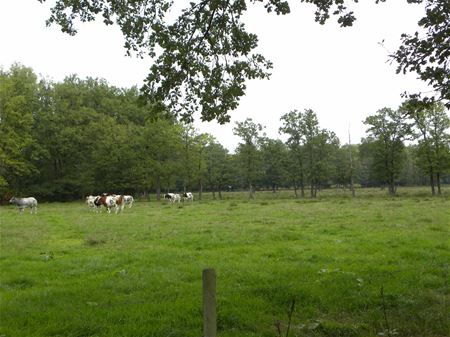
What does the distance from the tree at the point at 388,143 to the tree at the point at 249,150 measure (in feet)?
61.2

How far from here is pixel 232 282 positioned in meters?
9.97

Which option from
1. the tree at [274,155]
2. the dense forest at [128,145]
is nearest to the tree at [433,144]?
the dense forest at [128,145]

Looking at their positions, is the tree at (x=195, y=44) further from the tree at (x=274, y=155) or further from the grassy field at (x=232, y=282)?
the tree at (x=274, y=155)

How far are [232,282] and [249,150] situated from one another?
6310cm

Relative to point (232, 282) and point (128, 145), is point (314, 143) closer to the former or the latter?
point (128, 145)

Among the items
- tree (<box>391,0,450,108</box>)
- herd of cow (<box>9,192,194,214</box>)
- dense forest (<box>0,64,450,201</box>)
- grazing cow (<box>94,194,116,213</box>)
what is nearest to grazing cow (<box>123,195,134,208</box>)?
herd of cow (<box>9,192,194,214</box>)

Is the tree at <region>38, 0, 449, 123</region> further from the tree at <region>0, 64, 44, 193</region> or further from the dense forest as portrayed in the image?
the dense forest

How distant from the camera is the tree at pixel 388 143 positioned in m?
66.1

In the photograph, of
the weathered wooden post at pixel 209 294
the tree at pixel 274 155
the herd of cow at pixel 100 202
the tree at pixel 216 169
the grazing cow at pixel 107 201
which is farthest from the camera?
the tree at pixel 216 169

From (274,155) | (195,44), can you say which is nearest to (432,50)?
(195,44)

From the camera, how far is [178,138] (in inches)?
2477

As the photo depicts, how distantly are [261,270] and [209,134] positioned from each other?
60.7m

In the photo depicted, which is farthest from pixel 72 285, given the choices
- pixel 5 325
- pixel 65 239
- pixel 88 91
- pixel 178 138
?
pixel 88 91

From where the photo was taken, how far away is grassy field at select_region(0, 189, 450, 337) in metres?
7.26
